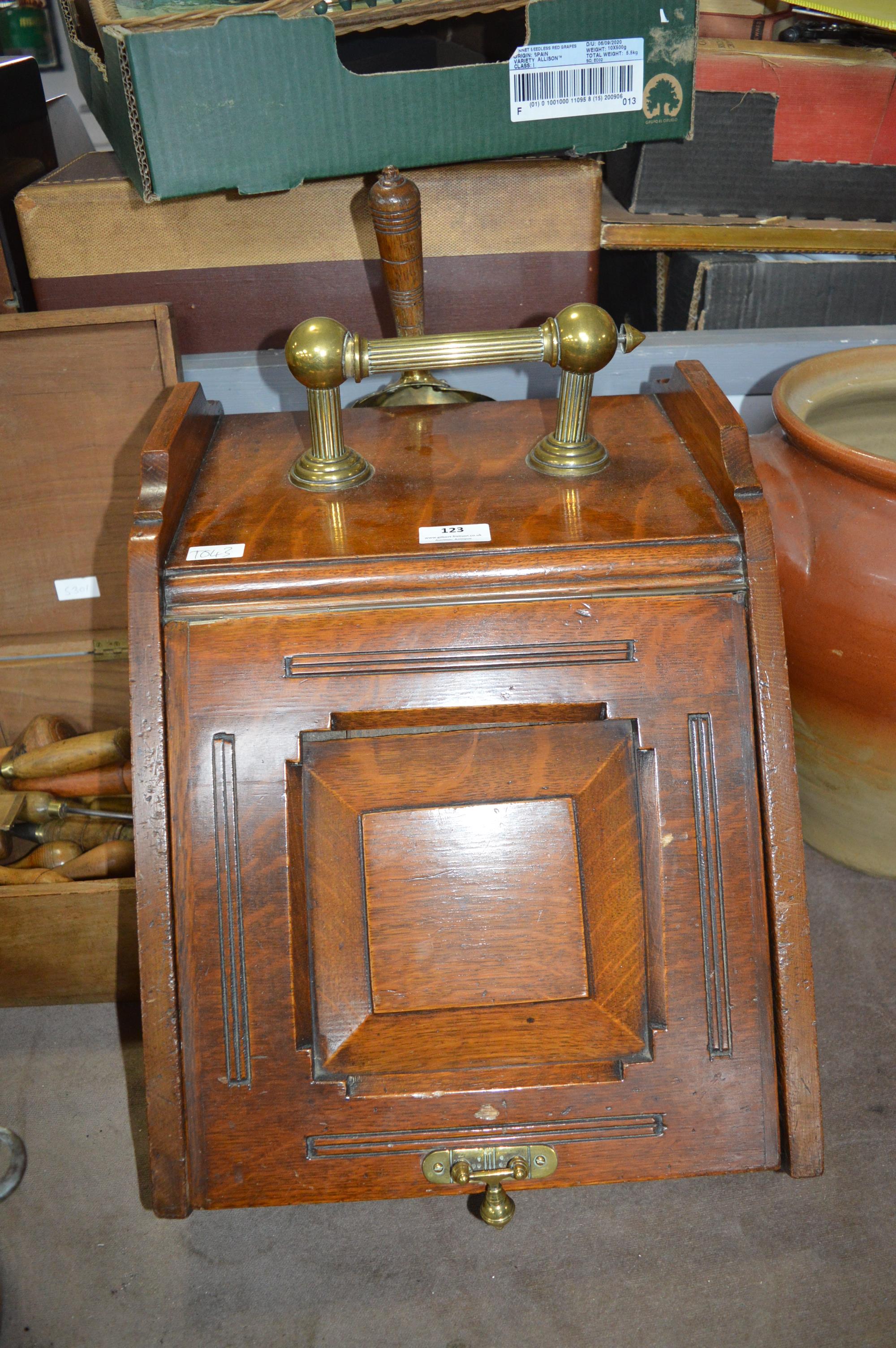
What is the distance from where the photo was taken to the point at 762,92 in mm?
1421

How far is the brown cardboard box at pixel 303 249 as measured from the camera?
53.2 inches

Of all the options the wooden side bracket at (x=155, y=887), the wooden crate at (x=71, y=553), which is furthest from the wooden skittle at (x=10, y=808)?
the wooden side bracket at (x=155, y=887)

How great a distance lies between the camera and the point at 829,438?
126 cm

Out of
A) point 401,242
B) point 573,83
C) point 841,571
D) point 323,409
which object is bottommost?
point 841,571

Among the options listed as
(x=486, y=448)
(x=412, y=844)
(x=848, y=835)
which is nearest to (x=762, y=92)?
(x=486, y=448)

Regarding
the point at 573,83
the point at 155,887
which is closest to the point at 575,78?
the point at 573,83

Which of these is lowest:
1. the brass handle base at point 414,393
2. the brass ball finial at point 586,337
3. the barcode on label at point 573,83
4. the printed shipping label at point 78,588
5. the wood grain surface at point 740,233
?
the printed shipping label at point 78,588

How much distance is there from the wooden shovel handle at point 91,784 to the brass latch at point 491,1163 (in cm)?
75

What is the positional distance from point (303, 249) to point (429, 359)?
474 mm

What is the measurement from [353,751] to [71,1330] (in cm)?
70

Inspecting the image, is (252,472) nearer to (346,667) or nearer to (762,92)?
(346,667)

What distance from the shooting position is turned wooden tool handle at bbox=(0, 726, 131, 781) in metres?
1.48

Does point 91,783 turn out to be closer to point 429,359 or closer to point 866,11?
point 429,359

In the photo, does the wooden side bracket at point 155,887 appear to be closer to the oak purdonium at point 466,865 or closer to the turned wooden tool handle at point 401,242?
the oak purdonium at point 466,865
